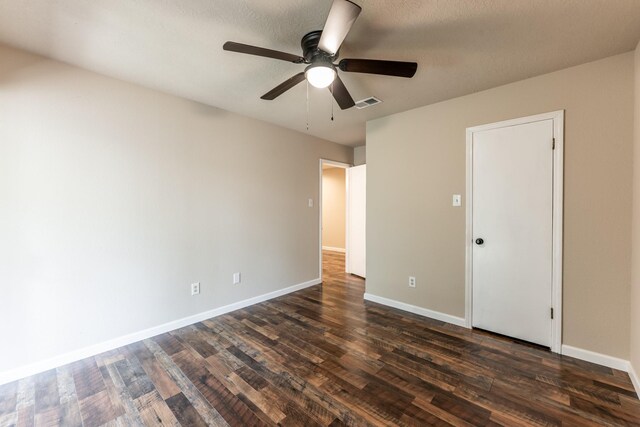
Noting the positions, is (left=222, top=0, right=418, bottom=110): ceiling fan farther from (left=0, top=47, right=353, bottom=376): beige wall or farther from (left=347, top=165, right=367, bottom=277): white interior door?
(left=347, top=165, right=367, bottom=277): white interior door

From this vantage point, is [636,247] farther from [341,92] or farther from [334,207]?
[334,207]

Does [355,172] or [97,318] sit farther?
[355,172]

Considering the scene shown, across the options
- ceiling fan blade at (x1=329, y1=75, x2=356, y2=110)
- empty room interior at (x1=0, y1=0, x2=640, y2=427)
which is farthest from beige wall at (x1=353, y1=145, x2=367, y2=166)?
ceiling fan blade at (x1=329, y1=75, x2=356, y2=110)

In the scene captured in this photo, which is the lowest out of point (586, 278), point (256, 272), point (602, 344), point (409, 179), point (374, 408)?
point (374, 408)

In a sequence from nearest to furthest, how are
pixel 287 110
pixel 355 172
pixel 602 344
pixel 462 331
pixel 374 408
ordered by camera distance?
pixel 374 408, pixel 602 344, pixel 462 331, pixel 287 110, pixel 355 172

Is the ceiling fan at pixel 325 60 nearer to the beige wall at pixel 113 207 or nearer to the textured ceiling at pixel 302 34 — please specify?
the textured ceiling at pixel 302 34

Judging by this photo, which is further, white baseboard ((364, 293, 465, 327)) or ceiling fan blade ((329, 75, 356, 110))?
white baseboard ((364, 293, 465, 327))

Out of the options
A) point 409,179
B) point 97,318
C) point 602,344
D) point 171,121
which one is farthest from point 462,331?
point 171,121

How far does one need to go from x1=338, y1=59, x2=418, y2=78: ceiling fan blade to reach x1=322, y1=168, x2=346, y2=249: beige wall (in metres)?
5.40

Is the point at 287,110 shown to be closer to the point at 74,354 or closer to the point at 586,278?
the point at 74,354

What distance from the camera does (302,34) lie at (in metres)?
1.80

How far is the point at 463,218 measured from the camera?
285cm

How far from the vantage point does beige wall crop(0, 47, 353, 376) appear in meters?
2.03

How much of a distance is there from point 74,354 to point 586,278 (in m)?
4.32
